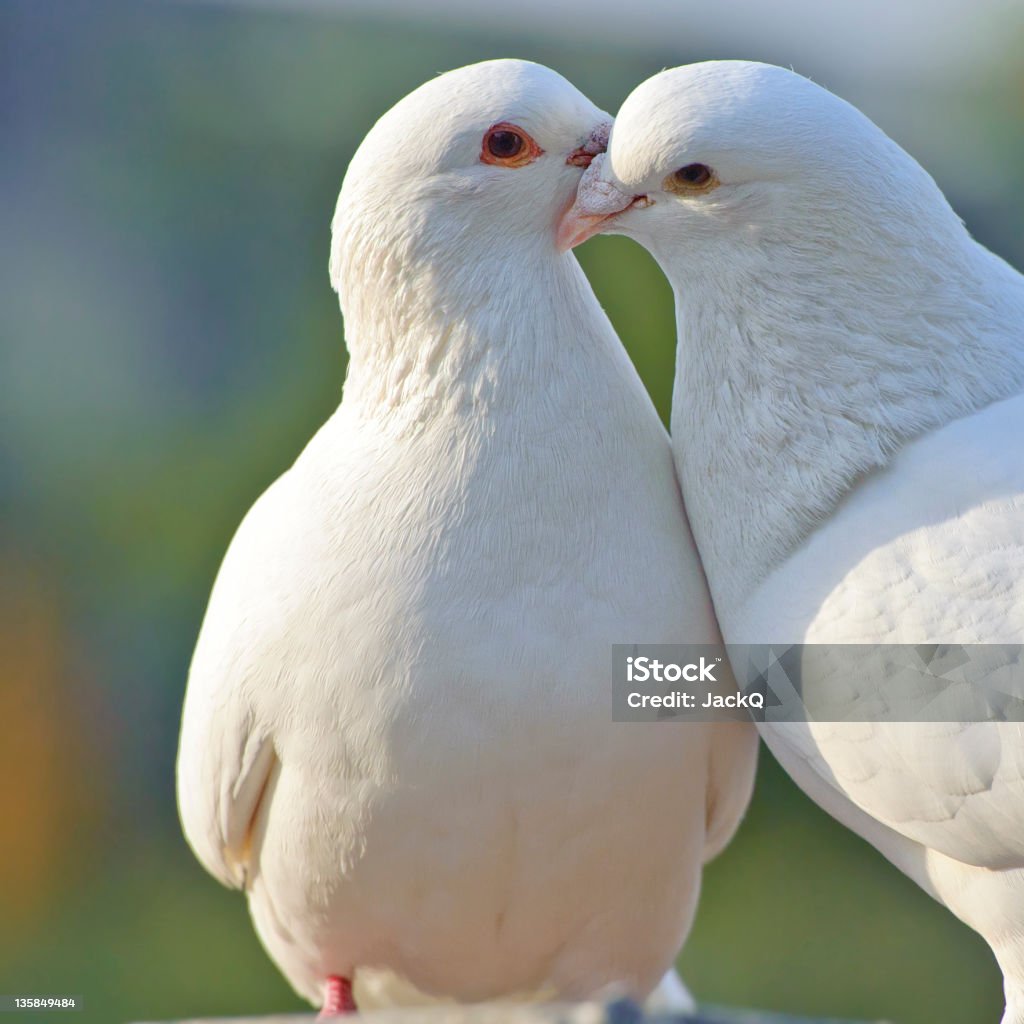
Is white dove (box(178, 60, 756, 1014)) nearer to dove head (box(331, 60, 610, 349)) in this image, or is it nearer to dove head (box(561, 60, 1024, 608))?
dove head (box(331, 60, 610, 349))

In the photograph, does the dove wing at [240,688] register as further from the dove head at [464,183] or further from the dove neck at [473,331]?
the dove head at [464,183]

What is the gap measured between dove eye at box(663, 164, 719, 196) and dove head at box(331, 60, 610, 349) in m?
0.17

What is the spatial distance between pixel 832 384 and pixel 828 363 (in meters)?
Result: 0.03

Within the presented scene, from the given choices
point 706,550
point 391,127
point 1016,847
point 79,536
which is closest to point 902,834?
point 1016,847

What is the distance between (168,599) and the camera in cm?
508

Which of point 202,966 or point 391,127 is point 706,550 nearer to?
point 391,127

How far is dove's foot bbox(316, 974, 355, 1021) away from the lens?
85.4 inches

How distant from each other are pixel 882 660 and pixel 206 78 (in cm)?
433

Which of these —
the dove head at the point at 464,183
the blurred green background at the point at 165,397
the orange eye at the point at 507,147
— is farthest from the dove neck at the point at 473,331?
the blurred green background at the point at 165,397

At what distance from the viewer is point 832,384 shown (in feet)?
6.07

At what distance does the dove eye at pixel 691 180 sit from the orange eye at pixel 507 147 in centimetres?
21

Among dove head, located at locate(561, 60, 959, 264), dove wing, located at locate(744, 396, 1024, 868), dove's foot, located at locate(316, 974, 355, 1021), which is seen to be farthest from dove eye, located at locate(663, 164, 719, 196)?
dove's foot, located at locate(316, 974, 355, 1021)

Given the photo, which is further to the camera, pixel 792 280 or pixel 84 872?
pixel 84 872

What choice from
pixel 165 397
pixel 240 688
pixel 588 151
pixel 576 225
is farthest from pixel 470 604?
pixel 165 397
